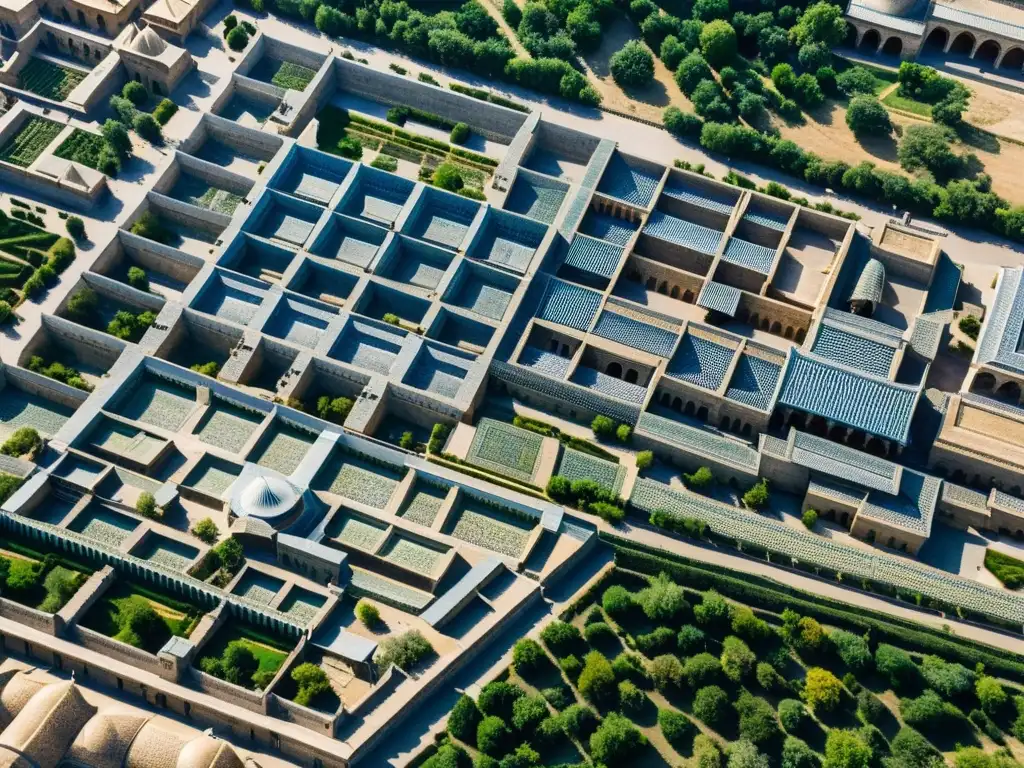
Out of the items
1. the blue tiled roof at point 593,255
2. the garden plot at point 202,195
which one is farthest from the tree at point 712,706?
the garden plot at point 202,195

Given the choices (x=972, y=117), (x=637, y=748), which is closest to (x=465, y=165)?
(x=972, y=117)

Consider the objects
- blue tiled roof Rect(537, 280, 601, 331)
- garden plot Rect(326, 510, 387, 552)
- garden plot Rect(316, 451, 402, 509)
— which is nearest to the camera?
garden plot Rect(326, 510, 387, 552)

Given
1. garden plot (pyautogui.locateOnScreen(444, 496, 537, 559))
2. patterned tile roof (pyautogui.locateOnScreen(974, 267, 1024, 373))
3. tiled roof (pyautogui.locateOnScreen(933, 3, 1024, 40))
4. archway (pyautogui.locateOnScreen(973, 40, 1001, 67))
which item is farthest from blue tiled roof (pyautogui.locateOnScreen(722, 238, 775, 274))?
archway (pyautogui.locateOnScreen(973, 40, 1001, 67))

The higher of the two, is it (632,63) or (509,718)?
(632,63)

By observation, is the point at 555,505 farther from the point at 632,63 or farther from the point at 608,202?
the point at 632,63

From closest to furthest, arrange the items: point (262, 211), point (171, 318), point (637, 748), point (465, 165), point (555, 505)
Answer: point (637, 748) → point (555, 505) → point (171, 318) → point (262, 211) → point (465, 165)

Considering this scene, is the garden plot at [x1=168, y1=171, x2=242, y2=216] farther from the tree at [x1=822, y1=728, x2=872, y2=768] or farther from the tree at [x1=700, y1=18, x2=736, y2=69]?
the tree at [x1=822, y1=728, x2=872, y2=768]
